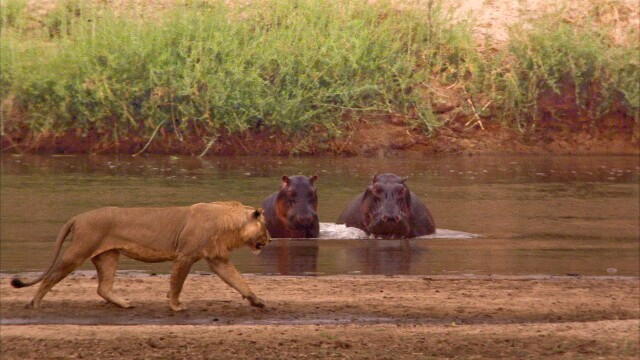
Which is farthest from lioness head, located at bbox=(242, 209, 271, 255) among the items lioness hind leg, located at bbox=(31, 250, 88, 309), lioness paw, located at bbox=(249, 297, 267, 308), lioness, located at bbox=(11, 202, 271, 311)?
lioness hind leg, located at bbox=(31, 250, 88, 309)

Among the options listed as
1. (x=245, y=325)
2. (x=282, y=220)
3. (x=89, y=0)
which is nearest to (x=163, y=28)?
(x=89, y=0)

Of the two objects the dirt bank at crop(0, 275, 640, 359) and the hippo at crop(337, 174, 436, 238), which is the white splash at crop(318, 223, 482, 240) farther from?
the dirt bank at crop(0, 275, 640, 359)

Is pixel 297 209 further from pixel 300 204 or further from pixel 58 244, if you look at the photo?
pixel 58 244

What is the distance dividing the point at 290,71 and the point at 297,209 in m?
8.54

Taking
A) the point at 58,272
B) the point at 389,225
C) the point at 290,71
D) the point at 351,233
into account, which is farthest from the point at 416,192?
the point at 58,272

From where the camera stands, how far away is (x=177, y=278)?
8406 mm

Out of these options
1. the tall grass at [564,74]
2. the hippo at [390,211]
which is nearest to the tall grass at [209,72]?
the tall grass at [564,74]

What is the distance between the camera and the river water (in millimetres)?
11398

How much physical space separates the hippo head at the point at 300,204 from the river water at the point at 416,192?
0.17 metres

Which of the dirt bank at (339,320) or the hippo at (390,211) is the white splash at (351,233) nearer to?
the hippo at (390,211)

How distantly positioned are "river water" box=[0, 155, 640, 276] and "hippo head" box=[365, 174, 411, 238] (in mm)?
114

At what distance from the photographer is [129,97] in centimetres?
2036

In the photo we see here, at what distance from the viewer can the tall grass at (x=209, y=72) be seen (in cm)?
2022

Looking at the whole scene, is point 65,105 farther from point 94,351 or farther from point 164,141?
point 94,351
